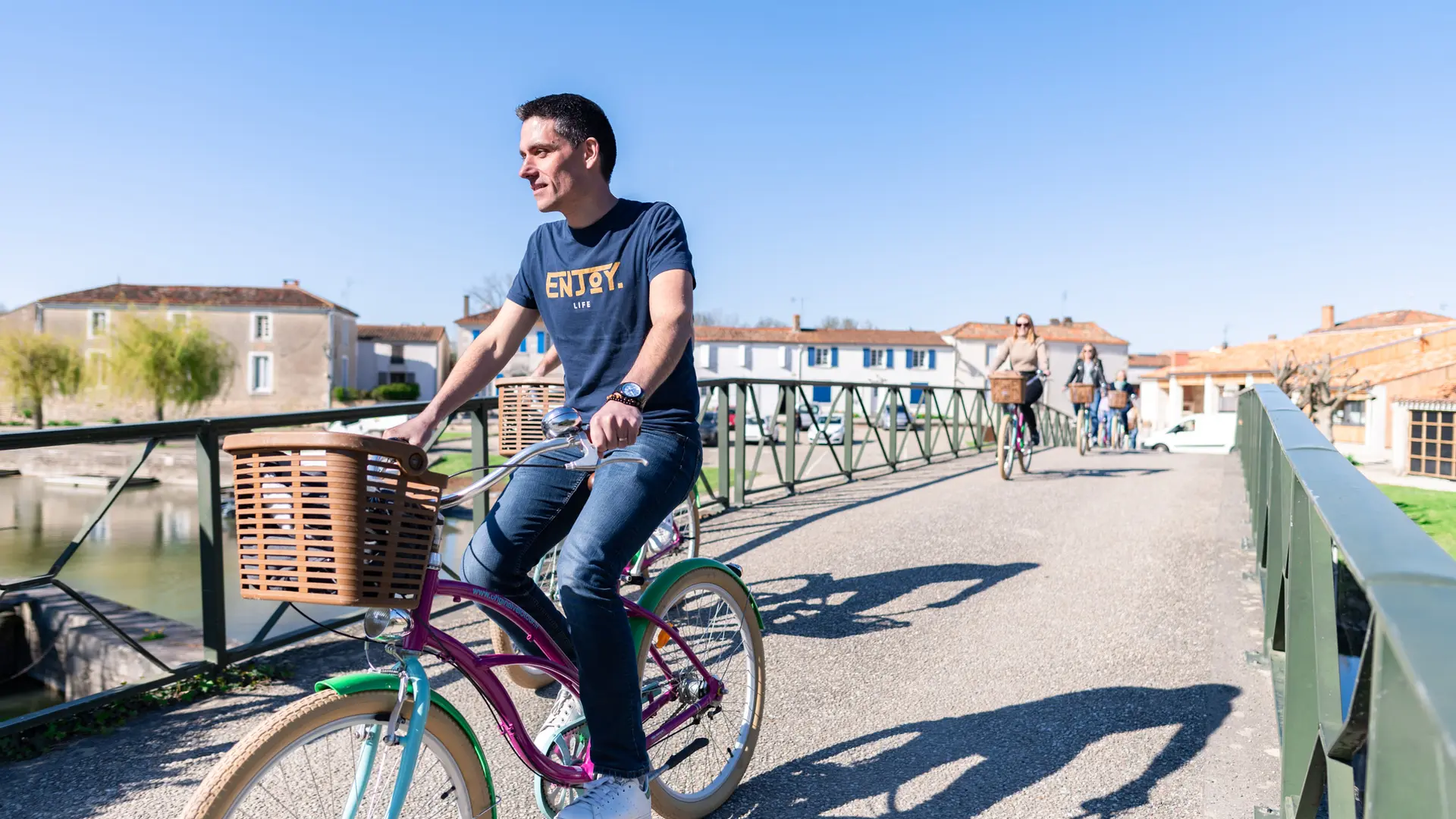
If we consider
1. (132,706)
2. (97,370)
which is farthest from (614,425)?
(97,370)

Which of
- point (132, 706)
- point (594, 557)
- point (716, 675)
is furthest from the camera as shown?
point (132, 706)

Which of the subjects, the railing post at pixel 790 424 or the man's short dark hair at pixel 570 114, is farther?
the railing post at pixel 790 424

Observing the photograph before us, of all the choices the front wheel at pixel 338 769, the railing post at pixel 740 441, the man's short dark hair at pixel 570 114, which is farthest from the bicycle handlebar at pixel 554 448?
the railing post at pixel 740 441

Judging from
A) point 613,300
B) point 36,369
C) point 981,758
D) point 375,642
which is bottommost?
point 981,758

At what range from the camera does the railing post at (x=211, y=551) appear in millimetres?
3834

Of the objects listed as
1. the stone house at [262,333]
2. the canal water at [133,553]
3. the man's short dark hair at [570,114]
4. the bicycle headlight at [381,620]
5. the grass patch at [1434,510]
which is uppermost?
the stone house at [262,333]

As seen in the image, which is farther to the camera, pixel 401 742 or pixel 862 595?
pixel 862 595

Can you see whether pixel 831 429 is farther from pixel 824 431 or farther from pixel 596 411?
pixel 596 411

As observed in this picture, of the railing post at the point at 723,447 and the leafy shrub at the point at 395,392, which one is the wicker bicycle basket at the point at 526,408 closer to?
the railing post at the point at 723,447

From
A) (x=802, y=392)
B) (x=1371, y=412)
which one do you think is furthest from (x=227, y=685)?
(x=1371, y=412)

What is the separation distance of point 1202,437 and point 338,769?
113 feet

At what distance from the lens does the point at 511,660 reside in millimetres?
2195

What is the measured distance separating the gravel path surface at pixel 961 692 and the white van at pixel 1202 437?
27.0 metres

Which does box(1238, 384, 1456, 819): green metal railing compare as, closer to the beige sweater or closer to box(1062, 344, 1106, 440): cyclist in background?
the beige sweater
